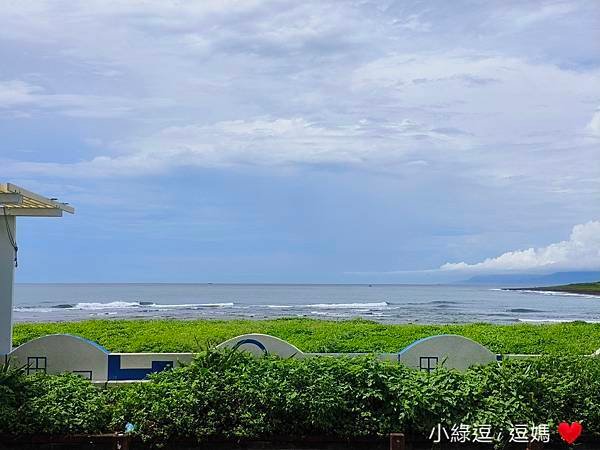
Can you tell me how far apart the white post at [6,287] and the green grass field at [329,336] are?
2.75 m

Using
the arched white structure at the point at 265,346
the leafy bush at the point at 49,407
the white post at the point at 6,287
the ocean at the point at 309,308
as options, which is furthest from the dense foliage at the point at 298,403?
the ocean at the point at 309,308

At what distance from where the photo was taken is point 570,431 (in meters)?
5.83

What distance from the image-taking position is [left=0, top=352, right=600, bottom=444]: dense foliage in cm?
580

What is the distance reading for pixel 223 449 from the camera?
5863mm

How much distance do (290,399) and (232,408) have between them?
1.55 ft

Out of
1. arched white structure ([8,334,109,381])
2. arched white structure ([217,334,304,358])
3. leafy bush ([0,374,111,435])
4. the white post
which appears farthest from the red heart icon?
the white post

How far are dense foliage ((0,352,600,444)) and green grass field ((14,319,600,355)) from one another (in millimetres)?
4034

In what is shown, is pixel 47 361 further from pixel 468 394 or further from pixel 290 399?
pixel 468 394

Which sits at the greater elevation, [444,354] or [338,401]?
[444,354]

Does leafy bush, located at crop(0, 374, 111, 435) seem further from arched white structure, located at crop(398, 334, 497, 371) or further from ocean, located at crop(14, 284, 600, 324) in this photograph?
ocean, located at crop(14, 284, 600, 324)

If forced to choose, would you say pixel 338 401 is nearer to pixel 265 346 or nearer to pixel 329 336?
pixel 265 346

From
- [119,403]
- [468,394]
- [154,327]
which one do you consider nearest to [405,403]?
[468,394]

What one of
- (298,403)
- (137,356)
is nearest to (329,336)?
(137,356)

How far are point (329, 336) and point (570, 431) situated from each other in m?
7.10
